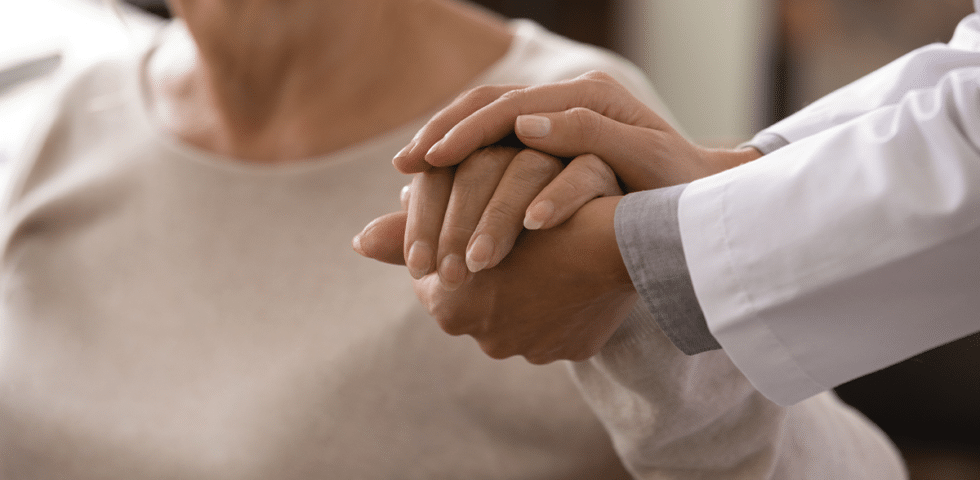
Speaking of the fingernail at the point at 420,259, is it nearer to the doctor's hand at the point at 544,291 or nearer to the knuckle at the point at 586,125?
the doctor's hand at the point at 544,291

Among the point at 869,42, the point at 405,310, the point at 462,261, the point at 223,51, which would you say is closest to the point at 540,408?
the point at 405,310

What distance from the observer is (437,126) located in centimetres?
47

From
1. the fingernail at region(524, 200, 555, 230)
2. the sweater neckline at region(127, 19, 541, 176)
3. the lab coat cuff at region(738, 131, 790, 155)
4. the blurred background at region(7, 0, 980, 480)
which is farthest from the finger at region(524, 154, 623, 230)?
the blurred background at region(7, 0, 980, 480)

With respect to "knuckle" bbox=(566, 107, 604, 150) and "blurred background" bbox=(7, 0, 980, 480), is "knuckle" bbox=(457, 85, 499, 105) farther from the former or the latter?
"blurred background" bbox=(7, 0, 980, 480)

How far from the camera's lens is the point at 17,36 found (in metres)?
1.43

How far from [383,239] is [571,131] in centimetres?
13

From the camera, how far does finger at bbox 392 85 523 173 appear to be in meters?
0.47

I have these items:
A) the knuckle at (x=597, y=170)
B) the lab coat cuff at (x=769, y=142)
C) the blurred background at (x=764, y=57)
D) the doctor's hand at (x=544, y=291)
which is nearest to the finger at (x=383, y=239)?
the doctor's hand at (x=544, y=291)

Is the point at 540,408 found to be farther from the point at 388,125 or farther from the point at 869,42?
the point at 869,42

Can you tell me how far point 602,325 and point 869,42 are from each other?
1616 mm

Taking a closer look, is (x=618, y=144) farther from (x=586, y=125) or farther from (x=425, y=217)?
(x=425, y=217)

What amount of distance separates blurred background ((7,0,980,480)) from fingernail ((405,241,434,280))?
0.62 meters

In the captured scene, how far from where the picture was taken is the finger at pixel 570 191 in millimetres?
437

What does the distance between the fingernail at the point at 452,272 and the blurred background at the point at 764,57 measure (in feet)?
1.98
